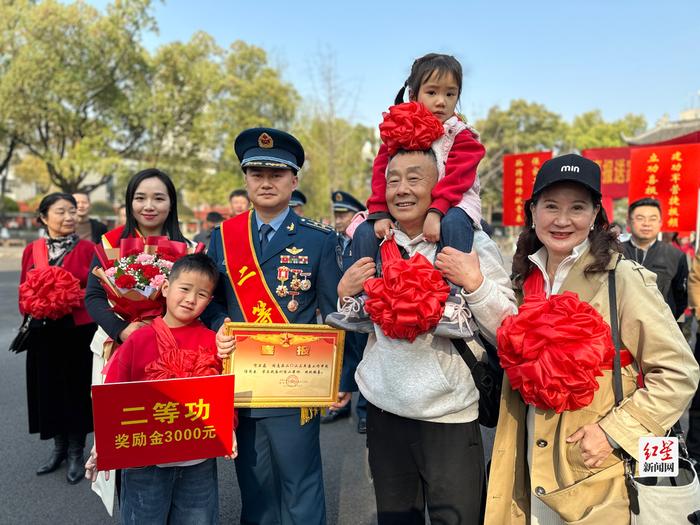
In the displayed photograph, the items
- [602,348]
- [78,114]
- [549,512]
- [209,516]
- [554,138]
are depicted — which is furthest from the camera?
[554,138]

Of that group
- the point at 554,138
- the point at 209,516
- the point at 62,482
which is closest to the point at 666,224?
the point at 209,516

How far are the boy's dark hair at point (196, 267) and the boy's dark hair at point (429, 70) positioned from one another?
1.23 metres

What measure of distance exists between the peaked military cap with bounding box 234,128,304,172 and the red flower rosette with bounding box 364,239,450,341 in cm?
95

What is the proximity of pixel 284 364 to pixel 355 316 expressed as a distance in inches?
19.9

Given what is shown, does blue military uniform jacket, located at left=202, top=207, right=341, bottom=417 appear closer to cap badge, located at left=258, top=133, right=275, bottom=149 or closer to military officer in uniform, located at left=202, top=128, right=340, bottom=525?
military officer in uniform, located at left=202, top=128, right=340, bottom=525

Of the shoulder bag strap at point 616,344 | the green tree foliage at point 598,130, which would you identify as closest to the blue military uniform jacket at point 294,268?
the shoulder bag strap at point 616,344

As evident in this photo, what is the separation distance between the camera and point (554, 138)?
130 feet

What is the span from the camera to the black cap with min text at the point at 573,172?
1.90 metres

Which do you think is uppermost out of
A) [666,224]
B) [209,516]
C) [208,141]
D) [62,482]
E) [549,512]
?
[208,141]

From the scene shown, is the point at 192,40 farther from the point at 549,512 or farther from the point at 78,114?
the point at 549,512

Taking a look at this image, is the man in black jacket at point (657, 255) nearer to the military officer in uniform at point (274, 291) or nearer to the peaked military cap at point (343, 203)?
the peaked military cap at point (343, 203)

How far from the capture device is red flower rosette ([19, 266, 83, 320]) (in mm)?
3678

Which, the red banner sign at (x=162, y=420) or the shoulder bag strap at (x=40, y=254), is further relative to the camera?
the shoulder bag strap at (x=40, y=254)

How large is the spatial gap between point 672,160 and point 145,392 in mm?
7652
